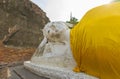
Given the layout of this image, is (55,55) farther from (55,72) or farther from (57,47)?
(55,72)

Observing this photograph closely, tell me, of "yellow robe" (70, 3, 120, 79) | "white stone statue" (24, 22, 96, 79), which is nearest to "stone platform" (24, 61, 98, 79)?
"white stone statue" (24, 22, 96, 79)

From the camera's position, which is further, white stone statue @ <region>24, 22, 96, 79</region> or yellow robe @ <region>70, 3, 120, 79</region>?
white stone statue @ <region>24, 22, 96, 79</region>

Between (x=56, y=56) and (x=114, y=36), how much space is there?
1.84 metres

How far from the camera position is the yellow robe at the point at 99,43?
4.05m

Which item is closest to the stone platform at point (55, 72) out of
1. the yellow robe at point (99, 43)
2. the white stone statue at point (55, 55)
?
the white stone statue at point (55, 55)

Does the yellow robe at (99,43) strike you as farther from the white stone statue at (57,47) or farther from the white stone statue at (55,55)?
the white stone statue at (57,47)

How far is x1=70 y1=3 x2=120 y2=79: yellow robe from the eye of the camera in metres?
4.05

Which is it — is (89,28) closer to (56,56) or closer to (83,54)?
(83,54)

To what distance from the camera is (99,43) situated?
4207 millimetres

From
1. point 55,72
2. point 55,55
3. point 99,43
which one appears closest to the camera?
point 99,43

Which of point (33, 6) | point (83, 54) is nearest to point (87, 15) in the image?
point (83, 54)

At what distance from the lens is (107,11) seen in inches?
182

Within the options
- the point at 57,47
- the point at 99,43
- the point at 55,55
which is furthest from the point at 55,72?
the point at 99,43

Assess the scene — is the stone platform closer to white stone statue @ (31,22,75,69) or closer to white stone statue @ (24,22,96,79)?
white stone statue @ (24,22,96,79)
